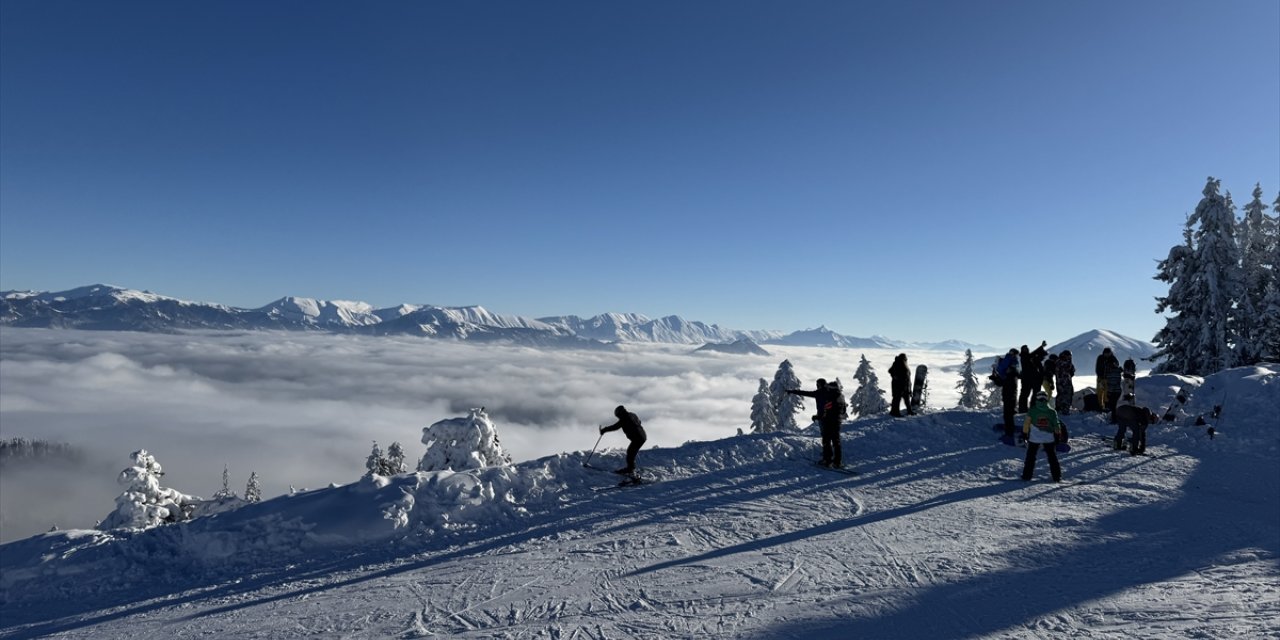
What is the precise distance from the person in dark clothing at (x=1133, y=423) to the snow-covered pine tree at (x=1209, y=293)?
69.5 feet

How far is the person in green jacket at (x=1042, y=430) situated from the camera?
1271 cm

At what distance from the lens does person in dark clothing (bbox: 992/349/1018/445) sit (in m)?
17.0

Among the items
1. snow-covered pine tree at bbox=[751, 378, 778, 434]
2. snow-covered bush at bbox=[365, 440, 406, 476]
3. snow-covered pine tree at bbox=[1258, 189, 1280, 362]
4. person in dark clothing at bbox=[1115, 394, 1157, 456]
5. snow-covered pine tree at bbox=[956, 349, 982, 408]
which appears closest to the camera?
person in dark clothing at bbox=[1115, 394, 1157, 456]

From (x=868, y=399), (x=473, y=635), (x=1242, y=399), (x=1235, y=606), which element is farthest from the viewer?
(x=868, y=399)

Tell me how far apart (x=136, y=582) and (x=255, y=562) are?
1524 mm

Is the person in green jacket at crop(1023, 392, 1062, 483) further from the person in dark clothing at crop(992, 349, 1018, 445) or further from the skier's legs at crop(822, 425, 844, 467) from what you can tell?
the skier's legs at crop(822, 425, 844, 467)

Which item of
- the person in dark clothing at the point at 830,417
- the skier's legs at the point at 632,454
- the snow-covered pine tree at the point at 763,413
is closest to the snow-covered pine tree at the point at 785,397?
the snow-covered pine tree at the point at 763,413

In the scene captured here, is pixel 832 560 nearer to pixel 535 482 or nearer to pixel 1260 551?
pixel 535 482

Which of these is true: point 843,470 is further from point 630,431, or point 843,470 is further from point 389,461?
point 389,461

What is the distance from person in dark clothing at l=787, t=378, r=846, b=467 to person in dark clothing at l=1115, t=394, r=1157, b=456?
8788 mm

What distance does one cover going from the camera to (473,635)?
249 inches

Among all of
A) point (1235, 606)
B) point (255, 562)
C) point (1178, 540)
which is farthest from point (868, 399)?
point (255, 562)

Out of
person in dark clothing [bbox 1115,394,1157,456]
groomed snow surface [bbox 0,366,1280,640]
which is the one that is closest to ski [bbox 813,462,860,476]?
groomed snow surface [bbox 0,366,1280,640]

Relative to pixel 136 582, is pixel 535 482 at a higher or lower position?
higher
